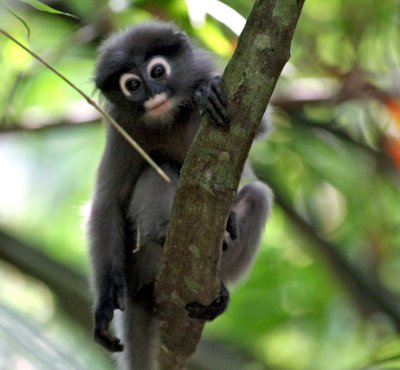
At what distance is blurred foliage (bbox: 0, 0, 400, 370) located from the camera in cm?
558

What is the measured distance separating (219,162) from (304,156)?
3300 mm

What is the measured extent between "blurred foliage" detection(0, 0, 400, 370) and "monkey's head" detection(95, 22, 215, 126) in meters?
0.42

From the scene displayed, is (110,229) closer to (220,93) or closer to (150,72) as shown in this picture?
(150,72)

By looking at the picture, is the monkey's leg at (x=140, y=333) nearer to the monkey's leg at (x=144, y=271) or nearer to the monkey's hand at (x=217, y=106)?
the monkey's leg at (x=144, y=271)

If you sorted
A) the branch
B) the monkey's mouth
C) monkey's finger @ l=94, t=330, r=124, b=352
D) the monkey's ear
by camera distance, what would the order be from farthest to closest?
the monkey's ear
the monkey's mouth
monkey's finger @ l=94, t=330, r=124, b=352
the branch

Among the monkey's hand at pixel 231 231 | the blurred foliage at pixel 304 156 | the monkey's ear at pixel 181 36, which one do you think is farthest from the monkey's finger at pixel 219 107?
the blurred foliage at pixel 304 156

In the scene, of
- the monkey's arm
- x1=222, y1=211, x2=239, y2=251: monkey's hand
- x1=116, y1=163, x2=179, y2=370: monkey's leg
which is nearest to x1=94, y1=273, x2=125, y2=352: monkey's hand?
the monkey's arm

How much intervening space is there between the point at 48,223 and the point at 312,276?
2.35 m

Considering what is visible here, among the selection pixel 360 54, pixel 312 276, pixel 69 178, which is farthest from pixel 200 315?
pixel 69 178

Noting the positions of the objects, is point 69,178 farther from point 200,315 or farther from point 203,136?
point 203,136

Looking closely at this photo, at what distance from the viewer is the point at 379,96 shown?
5.45 metres

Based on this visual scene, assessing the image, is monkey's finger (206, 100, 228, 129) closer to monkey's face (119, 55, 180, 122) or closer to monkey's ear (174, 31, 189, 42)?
monkey's face (119, 55, 180, 122)

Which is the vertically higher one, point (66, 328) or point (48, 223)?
point (66, 328)

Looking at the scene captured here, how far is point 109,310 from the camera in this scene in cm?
407
